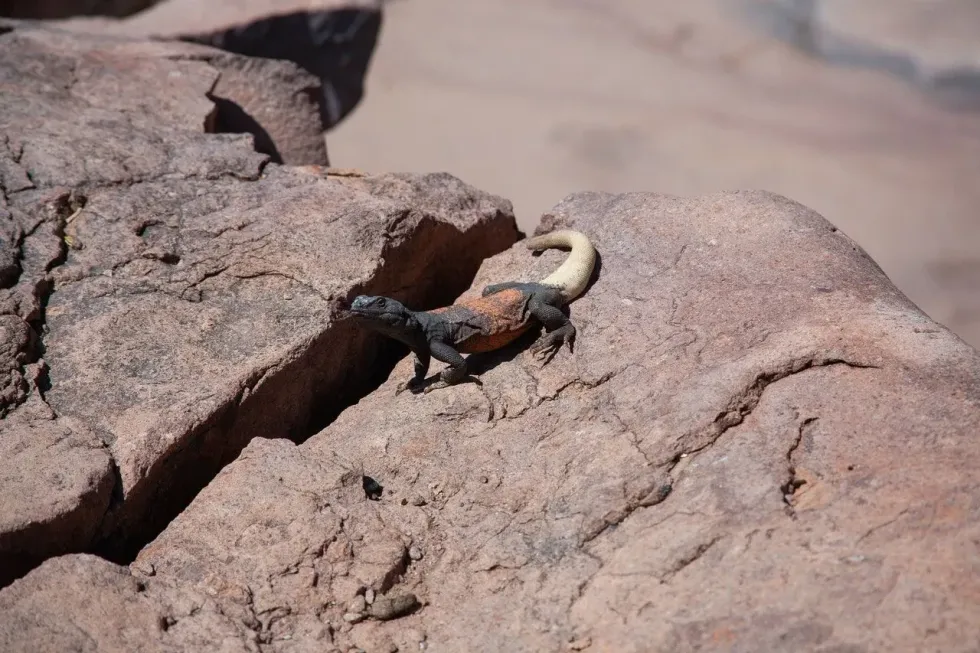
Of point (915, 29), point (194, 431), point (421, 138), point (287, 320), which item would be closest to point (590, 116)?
point (421, 138)

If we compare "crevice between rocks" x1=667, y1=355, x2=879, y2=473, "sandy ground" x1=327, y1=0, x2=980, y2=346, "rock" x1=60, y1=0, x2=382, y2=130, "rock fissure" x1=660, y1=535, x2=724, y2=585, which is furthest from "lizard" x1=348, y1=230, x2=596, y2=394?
"rock" x1=60, y1=0, x2=382, y2=130

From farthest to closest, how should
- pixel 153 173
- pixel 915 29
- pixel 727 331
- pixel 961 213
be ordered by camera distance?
pixel 915 29 → pixel 961 213 → pixel 153 173 → pixel 727 331

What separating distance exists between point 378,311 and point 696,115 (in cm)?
629

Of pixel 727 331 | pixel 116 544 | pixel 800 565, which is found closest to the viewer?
pixel 800 565

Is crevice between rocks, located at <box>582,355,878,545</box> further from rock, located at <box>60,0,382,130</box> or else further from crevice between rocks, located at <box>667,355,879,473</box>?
rock, located at <box>60,0,382,130</box>

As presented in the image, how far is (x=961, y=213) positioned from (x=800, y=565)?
6718 mm

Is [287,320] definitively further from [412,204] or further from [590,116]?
[590,116]

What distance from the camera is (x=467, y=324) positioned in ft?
14.8

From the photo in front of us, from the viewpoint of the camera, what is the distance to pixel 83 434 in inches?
149

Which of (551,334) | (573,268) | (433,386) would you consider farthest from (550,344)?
(433,386)

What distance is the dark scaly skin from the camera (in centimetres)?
434

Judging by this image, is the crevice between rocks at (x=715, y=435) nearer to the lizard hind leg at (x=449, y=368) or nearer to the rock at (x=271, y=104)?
the lizard hind leg at (x=449, y=368)

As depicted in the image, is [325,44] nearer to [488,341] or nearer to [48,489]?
[488,341]

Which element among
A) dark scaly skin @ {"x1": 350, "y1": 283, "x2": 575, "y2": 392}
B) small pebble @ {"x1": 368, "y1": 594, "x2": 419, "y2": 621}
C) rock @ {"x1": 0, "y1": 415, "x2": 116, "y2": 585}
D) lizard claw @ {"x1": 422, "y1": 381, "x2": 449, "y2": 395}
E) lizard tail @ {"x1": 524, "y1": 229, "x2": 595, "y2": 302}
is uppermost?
lizard tail @ {"x1": 524, "y1": 229, "x2": 595, "y2": 302}
